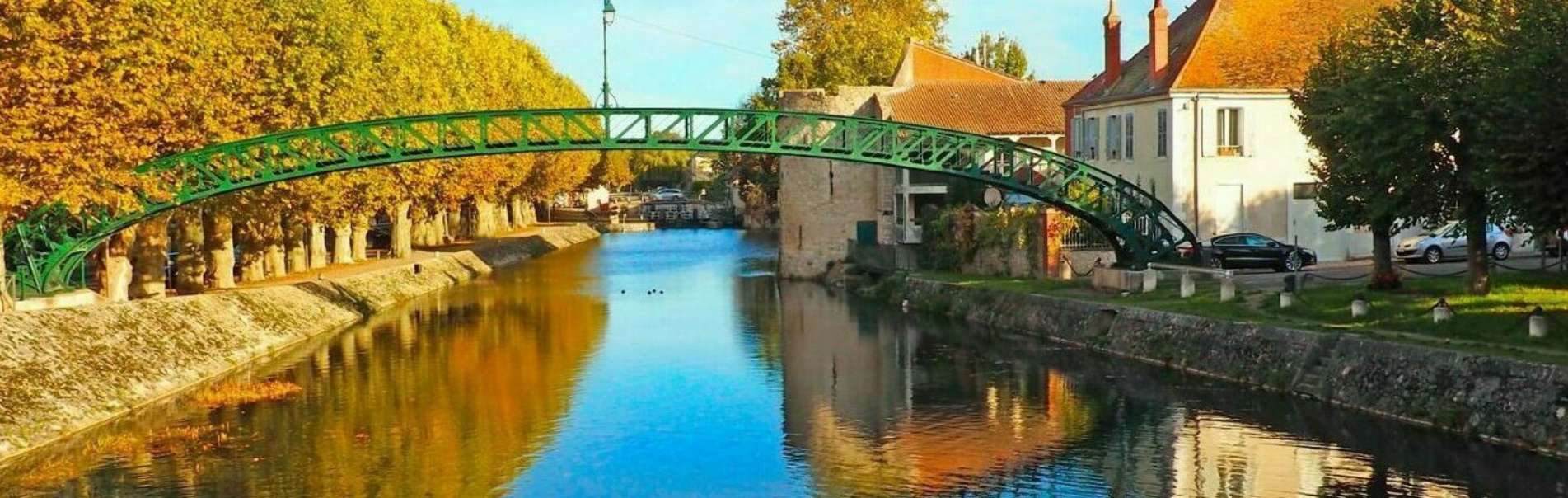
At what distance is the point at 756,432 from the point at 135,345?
17.5 m

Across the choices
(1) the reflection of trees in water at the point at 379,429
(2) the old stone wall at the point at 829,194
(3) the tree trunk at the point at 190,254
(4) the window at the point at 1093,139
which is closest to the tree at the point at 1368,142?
(1) the reflection of trees in water at the point at 379,429

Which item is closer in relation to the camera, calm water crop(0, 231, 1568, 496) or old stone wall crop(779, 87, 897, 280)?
calm water crop(0, 231, 1568, 496)

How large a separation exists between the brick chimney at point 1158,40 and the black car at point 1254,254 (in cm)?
854

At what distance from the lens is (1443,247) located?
5581 centimetres

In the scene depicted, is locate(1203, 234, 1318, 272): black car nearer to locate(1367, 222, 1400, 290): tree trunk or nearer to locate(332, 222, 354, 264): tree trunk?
locate(1367, 222, 1400, 290): tree trunk

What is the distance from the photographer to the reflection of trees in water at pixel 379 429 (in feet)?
99.9

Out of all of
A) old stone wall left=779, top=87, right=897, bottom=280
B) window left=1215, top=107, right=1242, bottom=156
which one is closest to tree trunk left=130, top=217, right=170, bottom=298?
old stone wall left=779, top=87, right=897, bottom=280

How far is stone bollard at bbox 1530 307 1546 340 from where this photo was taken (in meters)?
32.7

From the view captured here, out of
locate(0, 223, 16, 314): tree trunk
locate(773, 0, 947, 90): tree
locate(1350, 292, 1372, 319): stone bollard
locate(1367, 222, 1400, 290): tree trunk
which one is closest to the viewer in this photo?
locate(1350, 292, 1372, 319): stone bollard

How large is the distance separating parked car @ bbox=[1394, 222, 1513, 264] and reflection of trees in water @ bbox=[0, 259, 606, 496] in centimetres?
2720

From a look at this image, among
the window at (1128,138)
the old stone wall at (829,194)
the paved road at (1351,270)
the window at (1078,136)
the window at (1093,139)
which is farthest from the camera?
the old stone wall at (829,194)

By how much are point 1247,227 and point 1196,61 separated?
20.6 feet

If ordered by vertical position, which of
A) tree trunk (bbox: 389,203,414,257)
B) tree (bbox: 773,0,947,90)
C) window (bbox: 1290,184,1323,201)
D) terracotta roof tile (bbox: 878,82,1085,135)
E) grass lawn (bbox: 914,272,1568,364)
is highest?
tree (bbox: 773,0,947,90)

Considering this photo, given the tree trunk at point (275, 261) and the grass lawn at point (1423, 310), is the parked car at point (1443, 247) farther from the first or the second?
the tree trunk at point (275, 261)
